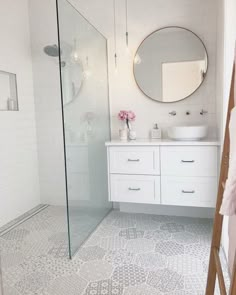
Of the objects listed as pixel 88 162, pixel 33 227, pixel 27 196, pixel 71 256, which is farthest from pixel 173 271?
pixel 27 196

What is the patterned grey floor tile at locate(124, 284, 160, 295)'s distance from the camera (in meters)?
1.63

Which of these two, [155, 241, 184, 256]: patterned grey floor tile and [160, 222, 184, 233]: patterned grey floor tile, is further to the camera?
[160, 222, 184, 233]: patterned grey floor tile

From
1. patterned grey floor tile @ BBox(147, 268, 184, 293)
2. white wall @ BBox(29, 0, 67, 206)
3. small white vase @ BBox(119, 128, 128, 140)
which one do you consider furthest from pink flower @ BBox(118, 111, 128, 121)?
patterned grey floor tile @ BBox(147, 268, 184, 293)

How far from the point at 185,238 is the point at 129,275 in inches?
29.2

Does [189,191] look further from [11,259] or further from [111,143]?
[11,259]

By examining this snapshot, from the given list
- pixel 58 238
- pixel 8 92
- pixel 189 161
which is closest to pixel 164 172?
pixel 189 161

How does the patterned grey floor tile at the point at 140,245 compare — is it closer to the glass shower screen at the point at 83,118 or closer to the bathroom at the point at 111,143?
the bathroom at the point at 111,143

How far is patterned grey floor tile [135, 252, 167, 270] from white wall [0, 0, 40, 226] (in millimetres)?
1347

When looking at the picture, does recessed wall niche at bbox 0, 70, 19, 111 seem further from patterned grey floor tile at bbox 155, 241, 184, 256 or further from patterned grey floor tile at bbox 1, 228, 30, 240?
patterned grey floor tile at bbox 155, 241, 184, 256

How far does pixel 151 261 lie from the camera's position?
78.2 inches

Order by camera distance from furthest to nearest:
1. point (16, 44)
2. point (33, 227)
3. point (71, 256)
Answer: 1. point (16, 44)
2. point (33, 227)
3. point (71, 256)

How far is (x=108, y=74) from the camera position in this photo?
9.85ft

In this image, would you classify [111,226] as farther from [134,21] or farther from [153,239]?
[134,21]

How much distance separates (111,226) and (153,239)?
491 mm
